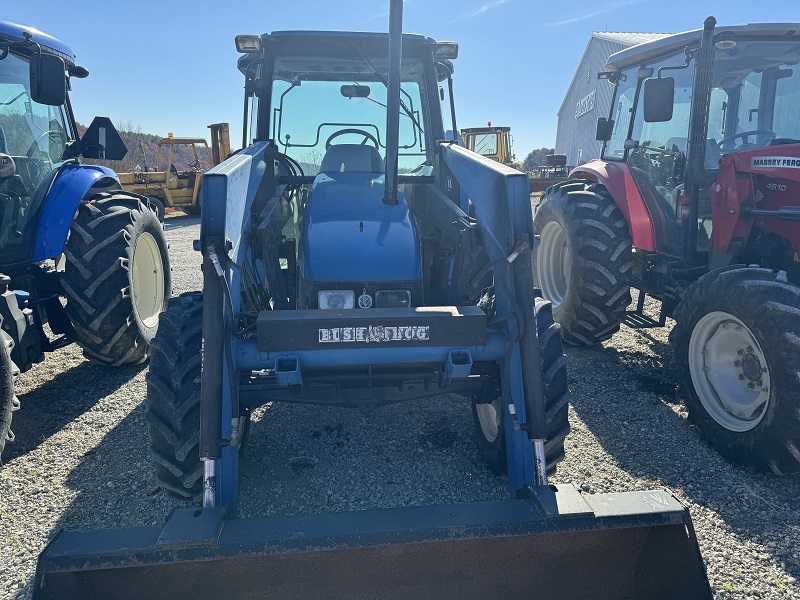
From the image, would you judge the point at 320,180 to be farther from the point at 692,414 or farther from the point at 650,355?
the point at 650,355

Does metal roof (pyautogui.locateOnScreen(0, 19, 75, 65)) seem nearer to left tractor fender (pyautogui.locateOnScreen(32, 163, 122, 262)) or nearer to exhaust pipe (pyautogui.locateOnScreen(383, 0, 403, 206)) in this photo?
left tractor fender (pyautogui.locateOnScreen(32, 163, 122, 262))

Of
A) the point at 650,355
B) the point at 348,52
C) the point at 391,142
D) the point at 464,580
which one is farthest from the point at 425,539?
the point at 650,355

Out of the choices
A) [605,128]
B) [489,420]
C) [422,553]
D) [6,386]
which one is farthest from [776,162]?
[6,386]

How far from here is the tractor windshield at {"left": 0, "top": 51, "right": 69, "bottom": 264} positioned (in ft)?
12.4

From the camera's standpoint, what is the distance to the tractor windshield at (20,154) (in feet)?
12.4

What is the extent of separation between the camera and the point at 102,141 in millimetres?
4762

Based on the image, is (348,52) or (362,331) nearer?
(362,331)

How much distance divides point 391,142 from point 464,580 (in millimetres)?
1904

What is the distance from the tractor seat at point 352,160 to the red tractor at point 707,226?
6.63 feet

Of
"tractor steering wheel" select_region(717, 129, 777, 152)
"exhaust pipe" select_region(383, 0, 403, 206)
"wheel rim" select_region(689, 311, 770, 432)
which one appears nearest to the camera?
"exhaust pipe" select_region(383, 0, 403, 206)

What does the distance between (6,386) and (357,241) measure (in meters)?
2.05

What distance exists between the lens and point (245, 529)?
1.90 m

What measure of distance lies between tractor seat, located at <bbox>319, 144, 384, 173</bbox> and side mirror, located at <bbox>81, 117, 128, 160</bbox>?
2.19 m

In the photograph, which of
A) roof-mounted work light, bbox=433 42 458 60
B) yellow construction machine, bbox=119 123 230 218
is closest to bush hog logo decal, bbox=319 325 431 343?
roof-mounted work light, bbox=433 42 458 60
